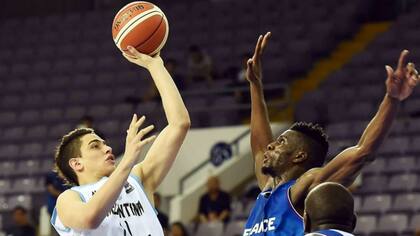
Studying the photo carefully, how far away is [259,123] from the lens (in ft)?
18.7

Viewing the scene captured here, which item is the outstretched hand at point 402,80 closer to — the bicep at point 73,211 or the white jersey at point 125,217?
the white jersey at point 125,217

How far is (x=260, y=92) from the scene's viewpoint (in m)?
5.70

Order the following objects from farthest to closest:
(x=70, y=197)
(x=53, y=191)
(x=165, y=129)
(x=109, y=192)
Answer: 1. (x=53, y=191)
2. (x=165, y=129)
3. (x=70, y=197)
4. (x=109, y=192)

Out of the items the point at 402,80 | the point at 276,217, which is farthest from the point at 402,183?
the point at 402,80

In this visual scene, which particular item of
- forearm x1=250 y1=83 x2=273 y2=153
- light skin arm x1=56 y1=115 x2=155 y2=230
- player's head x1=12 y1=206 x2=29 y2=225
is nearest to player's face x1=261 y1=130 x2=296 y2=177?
forearm x1=250 y1=83 x2=273 y2=153

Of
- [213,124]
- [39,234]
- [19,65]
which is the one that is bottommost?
[39,234]

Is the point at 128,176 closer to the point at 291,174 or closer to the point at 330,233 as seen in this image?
the point at 291,174

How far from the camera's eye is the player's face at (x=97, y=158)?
511cm

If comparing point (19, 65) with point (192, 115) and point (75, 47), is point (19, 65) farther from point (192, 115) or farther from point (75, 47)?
point (192, 115)

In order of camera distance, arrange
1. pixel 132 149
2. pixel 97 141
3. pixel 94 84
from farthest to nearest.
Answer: pixel 94 84
pixel 97 141
pixel 132 149

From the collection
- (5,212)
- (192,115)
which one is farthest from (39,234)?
(192,115)

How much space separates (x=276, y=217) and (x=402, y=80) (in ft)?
2.84

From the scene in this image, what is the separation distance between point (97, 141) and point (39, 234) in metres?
8.45

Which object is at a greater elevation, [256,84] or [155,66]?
[155,66]
